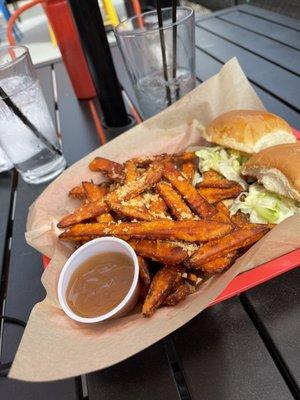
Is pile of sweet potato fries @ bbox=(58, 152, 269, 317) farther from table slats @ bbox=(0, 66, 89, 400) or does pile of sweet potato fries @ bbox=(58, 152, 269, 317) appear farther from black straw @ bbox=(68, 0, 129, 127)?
black straw @ bbox=(68, 0, 129, 127)

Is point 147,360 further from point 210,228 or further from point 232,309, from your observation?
point 210,228

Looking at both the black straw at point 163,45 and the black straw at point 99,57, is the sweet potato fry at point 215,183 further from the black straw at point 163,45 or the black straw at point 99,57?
the black straw at point 99,57

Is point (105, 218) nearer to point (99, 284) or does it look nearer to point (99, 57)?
point (99, 284)

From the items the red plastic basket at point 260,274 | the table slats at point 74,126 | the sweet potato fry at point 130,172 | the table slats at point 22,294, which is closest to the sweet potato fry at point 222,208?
the red plastic basket at point 260,274

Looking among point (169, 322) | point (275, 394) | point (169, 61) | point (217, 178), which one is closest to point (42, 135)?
point (169, 61)

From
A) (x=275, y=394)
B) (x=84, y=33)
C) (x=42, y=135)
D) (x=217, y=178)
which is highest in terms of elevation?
(x=84, y=33)

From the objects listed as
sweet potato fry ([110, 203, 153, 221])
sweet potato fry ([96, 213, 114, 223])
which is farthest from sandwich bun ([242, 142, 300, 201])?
sweet potato fry ([96, 213, 114, 223])

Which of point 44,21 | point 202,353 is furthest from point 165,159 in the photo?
point 44,21
